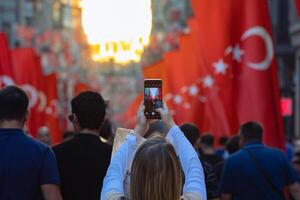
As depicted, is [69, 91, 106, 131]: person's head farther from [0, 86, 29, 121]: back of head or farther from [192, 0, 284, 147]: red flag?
[192, 0, 284, 147]: red flag

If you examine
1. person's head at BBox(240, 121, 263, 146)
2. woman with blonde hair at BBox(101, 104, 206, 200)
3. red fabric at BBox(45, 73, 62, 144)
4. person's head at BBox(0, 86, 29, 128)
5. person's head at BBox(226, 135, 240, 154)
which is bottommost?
red fabric at BBox(45, 73, 62, 144)

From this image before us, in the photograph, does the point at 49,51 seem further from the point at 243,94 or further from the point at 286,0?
the point at 243,94

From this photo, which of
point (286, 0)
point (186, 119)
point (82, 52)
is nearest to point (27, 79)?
point (186, 119)

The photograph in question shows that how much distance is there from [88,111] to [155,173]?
7.12 ft

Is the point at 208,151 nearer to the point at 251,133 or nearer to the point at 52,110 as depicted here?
the point at 251,133

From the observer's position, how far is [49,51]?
84625 mm

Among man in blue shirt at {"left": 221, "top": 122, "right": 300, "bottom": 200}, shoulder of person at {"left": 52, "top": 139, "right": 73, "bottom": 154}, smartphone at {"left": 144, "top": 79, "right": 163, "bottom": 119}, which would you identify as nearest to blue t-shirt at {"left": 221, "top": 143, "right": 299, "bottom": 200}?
man in blue shirt at {"left": 221, "top": 122, "right": 300, "bottom": 200}

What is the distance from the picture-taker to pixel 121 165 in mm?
5246

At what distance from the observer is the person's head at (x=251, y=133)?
898cm

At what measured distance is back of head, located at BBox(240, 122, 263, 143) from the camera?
8977 millimetres

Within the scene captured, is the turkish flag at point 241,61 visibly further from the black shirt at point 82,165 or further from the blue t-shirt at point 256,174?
the black shirt at point 82,165

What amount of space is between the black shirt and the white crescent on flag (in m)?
4.70

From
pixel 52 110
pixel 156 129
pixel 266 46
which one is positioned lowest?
pixel 52 110

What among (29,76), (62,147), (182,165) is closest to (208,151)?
(62,147)
